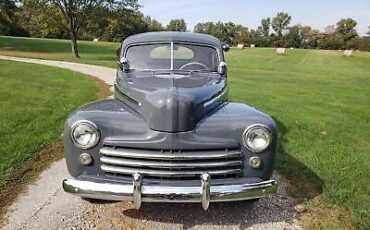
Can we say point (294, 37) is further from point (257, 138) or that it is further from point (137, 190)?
point (137, 190)

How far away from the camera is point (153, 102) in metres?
3.72

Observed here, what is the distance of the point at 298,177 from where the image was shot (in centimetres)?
525

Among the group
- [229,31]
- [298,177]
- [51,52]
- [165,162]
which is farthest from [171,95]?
[229,31]

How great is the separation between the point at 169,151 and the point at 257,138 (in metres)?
0.87

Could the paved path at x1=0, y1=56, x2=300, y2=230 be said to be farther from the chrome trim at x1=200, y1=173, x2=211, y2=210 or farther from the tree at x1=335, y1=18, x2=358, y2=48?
the tree at x1=335, y1=18, x2=358, y2=48

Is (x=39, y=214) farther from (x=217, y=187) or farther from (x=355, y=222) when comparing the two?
(x=355, y=222)

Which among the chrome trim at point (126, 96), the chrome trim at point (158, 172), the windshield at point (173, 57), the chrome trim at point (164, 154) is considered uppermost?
the windshield at point (173, 57)

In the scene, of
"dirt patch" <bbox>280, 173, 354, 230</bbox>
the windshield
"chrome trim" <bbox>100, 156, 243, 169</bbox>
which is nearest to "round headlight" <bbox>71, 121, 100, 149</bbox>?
"chrome trim" <bbox>100, 156, 243, 169</bbox>

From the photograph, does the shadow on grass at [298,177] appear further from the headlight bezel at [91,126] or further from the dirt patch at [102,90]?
the dirt patch at [102,90]

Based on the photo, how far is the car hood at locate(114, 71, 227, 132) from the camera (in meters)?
3.60

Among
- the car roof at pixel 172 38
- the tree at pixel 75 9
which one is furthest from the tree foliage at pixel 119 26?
the car roof at pixel 172 38

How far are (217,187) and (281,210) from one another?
47.8 inches

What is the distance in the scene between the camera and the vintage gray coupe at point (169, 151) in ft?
11.1

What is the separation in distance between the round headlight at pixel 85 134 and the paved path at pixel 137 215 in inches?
32.6
